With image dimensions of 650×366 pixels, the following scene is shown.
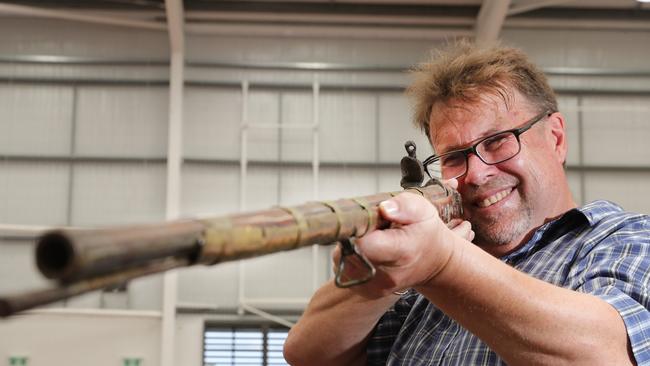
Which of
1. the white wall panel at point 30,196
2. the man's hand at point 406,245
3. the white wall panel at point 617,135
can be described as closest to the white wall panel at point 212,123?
the white wall panel at point 30,196

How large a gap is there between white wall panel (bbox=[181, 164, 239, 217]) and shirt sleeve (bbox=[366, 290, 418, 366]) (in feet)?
23.6

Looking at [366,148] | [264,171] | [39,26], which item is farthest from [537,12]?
[39,26]

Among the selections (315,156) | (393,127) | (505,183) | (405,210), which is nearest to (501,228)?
(505,183)

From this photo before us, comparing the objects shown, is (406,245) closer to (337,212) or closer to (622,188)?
(337,212)

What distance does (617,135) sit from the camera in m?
9.16

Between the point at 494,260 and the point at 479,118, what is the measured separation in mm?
716

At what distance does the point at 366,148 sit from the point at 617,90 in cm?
351

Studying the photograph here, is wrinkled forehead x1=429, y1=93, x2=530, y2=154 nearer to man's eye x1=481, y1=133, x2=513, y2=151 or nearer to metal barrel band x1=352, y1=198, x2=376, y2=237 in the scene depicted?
man's eye x1=481, y1=133, x2=513, y2=151

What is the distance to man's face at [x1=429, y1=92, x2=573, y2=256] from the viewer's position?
5.95 feet

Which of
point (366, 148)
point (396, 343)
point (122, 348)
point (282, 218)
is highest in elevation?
point (366, 148)

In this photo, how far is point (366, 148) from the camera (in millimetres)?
9188

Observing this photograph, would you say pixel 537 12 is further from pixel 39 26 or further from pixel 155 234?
pixel 155 234

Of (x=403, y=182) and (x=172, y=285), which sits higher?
(x=403, y=182)

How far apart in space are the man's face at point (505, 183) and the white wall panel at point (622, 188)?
7685mm
